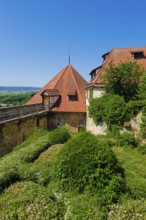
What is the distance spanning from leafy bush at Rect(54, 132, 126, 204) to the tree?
9293 mm

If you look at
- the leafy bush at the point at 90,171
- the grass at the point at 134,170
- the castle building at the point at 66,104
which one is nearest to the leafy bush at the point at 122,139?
the grass at the point at 134,170

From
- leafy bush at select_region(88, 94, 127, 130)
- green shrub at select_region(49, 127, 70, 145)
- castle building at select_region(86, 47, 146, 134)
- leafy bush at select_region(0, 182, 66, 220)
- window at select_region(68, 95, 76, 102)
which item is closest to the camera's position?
leafy bush at select_region(0, 182, 66, 220)

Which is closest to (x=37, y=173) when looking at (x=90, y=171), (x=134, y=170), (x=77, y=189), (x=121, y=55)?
(x=77, y=189)

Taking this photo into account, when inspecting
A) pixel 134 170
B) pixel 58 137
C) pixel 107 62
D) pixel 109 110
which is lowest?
pixel 134 170

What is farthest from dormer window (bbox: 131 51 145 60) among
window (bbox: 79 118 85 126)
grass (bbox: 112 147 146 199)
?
grass (bbox: 112 147 146 199)

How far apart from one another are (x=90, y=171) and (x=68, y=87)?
16.3m

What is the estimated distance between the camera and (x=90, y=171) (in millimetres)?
7754

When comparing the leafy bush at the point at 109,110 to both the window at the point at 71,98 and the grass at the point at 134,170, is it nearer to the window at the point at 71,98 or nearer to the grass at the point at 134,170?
the grass at the point at 134,170

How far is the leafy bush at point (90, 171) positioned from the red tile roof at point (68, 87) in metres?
13.1

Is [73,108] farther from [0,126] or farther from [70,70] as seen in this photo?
[0,126]

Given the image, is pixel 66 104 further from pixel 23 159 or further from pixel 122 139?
pixel 23 159

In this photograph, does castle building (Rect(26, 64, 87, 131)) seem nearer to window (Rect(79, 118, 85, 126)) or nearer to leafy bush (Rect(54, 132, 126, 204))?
window (Rect(79, 118, 85, 126))

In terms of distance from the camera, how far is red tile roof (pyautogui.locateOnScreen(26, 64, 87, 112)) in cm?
2167

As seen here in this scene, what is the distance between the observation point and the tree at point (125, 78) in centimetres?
1609
